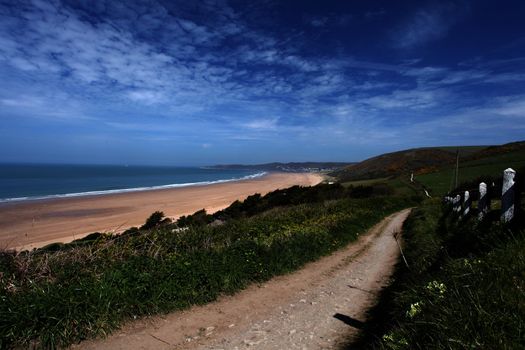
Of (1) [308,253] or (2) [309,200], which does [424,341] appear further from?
(2) [309,200]

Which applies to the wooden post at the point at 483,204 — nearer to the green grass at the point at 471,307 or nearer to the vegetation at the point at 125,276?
the green grass at the point at 471,307

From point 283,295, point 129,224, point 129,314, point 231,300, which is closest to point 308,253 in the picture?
point 283,295

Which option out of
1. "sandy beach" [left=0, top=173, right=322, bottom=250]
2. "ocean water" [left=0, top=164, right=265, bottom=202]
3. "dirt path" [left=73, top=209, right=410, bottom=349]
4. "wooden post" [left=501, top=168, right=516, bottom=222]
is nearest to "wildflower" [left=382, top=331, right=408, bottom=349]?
"dirt path" [left=73, top=209, right=410, bottom=349]

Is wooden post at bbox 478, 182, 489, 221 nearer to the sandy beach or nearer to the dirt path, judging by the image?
the dirt path

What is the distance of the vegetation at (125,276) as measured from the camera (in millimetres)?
4648

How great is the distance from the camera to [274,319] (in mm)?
5590

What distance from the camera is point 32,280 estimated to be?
536cm

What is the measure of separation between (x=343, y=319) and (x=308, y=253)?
3817 millimetres

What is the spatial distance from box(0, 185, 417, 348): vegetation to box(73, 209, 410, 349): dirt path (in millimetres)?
257

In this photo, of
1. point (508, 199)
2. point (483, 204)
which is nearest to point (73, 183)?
point (483, 204)

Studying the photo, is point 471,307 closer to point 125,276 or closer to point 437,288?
point 437,288

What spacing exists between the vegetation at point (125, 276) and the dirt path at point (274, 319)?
0.26 metres

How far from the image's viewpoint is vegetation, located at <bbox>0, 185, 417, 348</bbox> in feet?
15.3

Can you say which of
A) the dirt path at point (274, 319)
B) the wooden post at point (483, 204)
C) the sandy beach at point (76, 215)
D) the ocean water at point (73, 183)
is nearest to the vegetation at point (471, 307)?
the dirt path at point (274, 319)
